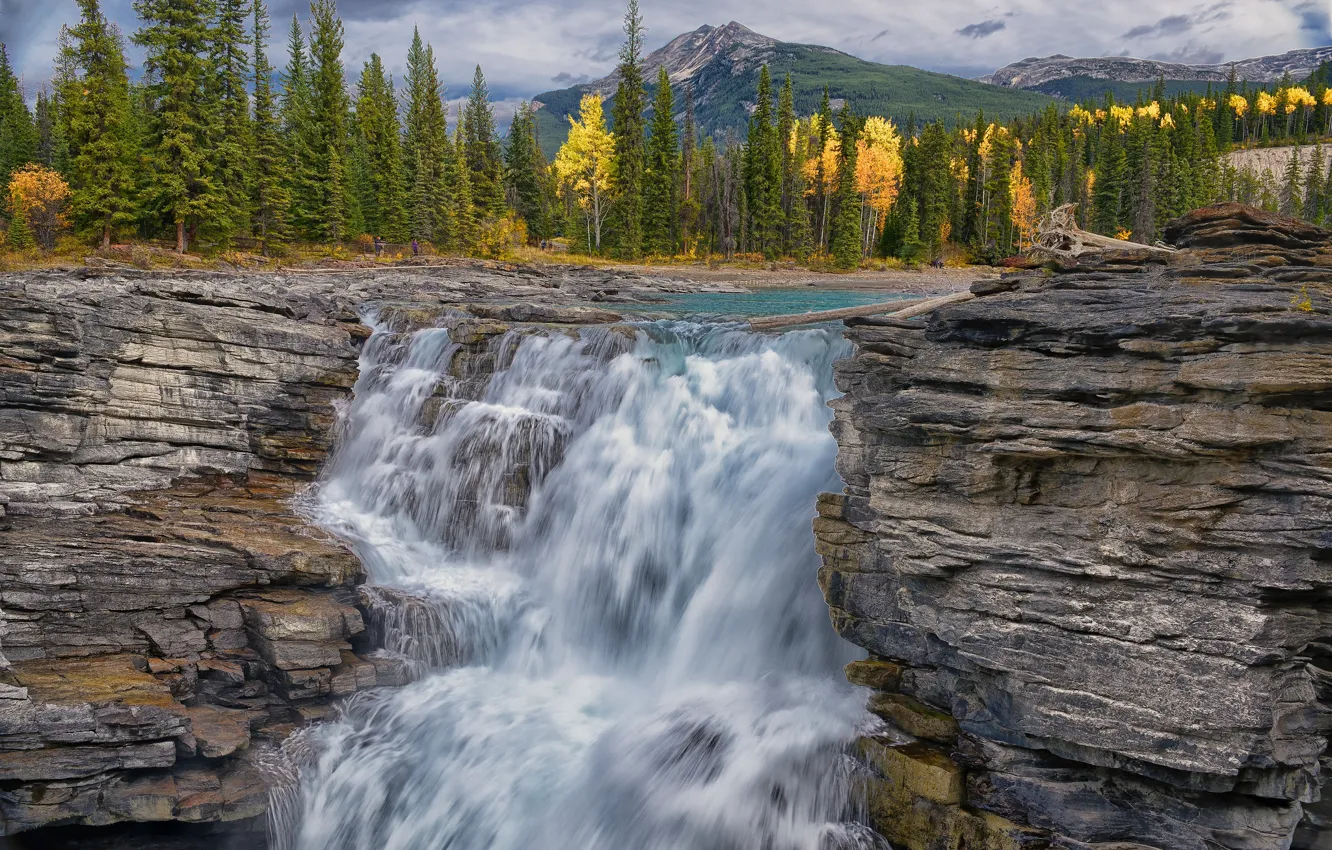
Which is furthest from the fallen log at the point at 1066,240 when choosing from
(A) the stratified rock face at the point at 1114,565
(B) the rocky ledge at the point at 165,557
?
(B) the rocky ledge at the point at 165,557

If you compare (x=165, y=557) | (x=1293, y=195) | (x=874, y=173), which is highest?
(x=1293, y=195)

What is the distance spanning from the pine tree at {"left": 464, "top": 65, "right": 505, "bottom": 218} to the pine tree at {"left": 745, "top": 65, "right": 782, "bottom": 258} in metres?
21.3

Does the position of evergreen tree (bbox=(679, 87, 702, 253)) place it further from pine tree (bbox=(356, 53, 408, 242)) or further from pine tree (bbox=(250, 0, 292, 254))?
pine tree (bbox=(250, 0, 292, 254))

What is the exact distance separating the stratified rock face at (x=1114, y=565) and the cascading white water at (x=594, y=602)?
6.00 feet

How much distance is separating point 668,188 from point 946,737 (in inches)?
2453

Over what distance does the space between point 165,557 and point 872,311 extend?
14.0 meters

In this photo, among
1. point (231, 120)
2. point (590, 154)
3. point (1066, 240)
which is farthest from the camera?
point (590, 154)

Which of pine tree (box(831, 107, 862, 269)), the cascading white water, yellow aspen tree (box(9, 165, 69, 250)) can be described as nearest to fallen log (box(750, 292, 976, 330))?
the cascading white water

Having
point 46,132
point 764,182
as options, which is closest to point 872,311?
point 764,182

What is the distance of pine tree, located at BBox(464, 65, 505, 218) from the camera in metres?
66.2

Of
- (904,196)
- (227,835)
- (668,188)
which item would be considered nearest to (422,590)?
(227,835)

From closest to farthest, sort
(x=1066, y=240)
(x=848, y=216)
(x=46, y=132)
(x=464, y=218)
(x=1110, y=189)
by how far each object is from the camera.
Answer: (x=1066, y=240) < (x=464, y=218) < (x=848, y=216) < (x=46, y=132) < (x=1110, y=189)

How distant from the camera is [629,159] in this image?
216ft

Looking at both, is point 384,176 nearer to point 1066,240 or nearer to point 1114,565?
point 1066,240
